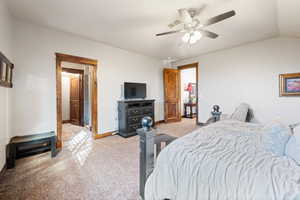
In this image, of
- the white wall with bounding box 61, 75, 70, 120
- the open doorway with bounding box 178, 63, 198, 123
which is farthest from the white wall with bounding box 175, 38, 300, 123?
the white wall with bounding box 61, 75, 70, 120

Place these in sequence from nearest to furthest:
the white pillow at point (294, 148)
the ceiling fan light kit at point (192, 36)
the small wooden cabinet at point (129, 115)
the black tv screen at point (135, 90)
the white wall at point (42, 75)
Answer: the white pillow at point (294, 148)
the ceiling fan light kit at point (192, 36)
the white wall at point (42, 75)
the small wooden cabinet at point (129, 115)
the black tv screen at point (135, 90)

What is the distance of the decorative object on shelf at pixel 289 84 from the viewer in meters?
3.16

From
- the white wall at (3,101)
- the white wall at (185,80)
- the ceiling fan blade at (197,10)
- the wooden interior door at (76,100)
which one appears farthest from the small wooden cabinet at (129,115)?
the white wall at (185,80)

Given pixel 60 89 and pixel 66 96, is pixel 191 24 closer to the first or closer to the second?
pixel 60 89

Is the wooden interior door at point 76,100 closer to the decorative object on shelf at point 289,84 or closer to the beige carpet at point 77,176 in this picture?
the beige carpet at point 77,176

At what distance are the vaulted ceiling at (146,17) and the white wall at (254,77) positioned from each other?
0.38 metres

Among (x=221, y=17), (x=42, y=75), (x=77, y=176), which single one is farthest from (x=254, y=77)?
(x=42, y=75)

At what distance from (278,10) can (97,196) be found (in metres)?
3.83

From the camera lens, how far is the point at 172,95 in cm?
557

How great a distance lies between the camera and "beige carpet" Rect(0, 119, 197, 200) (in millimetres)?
1619

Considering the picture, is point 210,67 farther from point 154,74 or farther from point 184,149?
point 184,149

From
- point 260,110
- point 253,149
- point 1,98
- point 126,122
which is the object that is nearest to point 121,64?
point 126,122

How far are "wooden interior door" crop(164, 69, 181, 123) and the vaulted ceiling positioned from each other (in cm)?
196

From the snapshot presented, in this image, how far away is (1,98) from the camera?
78.0 inches
